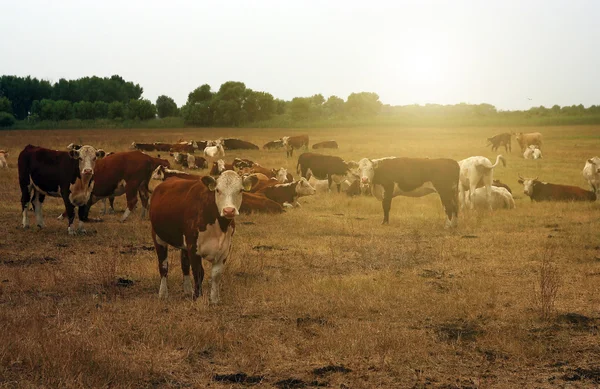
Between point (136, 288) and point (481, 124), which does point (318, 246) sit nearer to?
Result: point (136, 288)

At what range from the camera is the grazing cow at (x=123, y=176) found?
1524cm

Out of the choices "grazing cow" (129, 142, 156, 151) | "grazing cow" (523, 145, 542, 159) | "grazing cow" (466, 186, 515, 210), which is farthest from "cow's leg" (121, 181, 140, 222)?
"grazing cow" (523, 145, 542, 159)

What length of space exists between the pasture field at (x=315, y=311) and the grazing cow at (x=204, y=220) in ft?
1.85

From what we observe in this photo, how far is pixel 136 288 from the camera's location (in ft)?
31.0

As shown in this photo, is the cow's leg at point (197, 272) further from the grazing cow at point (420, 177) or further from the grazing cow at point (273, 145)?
→ the grazing cow at point (273, 145)

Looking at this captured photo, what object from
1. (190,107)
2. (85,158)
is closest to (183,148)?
(85,158)

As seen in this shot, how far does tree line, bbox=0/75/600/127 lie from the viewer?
315ft

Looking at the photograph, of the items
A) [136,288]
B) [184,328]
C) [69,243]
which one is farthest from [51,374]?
[69,243]

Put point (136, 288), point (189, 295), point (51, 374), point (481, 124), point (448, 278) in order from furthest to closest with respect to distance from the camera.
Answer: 1. point (481, 124)
2. point (448, 278)
3. point (136, 288)
4. point (189, 295)
5. point (51, 374)

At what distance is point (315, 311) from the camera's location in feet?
27.1

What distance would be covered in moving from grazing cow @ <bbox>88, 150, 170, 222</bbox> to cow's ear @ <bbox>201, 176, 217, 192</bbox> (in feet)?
25.5

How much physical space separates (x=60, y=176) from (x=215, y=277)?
23.7ft

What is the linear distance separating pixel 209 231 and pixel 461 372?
141 inches

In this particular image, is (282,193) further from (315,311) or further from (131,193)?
(315,311)
